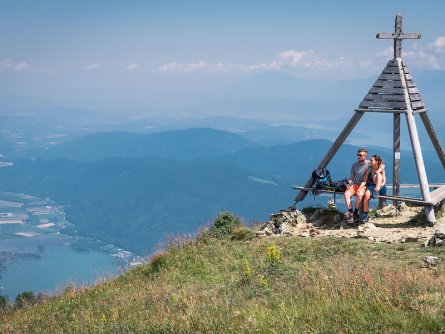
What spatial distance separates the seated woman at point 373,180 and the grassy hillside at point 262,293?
2.12 m

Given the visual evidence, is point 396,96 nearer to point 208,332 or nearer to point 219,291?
point 219,291

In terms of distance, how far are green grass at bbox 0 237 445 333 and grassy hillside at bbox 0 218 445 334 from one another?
12 mm

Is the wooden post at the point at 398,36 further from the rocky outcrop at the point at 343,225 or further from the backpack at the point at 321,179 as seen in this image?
the rocky outcrop at the point at 343,225

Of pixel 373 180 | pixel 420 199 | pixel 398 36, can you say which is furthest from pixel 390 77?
pixel 420 199

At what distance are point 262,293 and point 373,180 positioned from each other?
6.76 m

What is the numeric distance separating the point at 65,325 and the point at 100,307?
3.04ft

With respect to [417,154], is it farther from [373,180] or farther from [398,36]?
[398,36]

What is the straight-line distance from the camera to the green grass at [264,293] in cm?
504

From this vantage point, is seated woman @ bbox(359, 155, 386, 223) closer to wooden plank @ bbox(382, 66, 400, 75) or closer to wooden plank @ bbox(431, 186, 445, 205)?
wooden plank @ bbox(431, 186, 445, 205)

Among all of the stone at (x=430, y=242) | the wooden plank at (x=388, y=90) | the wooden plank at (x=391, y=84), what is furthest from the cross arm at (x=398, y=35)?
the stone at (x=430, y=242)

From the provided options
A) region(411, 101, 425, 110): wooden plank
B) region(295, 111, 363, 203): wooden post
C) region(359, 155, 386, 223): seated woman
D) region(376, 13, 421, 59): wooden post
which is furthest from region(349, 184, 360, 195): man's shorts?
region(376, 13, 421, 59): wooden post

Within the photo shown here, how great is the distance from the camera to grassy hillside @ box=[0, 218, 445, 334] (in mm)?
5051

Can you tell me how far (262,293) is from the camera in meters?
Answer: 7.61

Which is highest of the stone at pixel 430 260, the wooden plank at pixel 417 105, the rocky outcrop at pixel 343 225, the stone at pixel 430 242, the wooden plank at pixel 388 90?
the wooden plank at pixel 388 90
